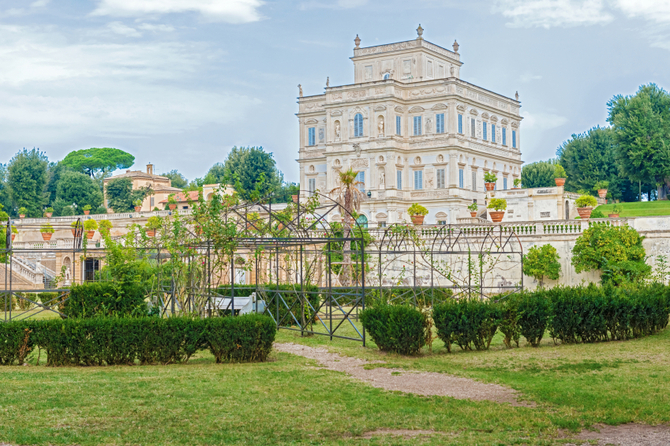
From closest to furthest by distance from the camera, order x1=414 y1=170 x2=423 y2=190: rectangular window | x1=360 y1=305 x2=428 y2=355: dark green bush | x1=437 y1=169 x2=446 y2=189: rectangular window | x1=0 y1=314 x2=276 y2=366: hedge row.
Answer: x1=0 y1=314 x2=276 y2=366: hedge row → x1=360 y1=305 x2=428 y2=355: dark green bush → x1=437 y1=169 x2=446 y2=189: rectangular window → x1=414 y1=170 x2=423 y2=190: rectangular window

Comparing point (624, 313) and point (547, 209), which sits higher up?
point (547, 209)

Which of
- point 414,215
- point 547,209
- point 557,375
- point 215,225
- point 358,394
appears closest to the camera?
point 358,394

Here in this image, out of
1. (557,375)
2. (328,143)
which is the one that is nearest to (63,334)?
(557,375)

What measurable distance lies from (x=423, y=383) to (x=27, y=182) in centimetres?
6909

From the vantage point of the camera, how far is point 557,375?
11.7 m

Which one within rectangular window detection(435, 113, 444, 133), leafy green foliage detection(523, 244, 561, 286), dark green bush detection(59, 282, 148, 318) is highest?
rectangular window detection(435, 113, 444, 133)

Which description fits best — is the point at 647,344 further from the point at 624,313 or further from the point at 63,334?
the point at 63,334

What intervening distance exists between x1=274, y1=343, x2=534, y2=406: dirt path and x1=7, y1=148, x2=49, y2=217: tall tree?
66.0 meters

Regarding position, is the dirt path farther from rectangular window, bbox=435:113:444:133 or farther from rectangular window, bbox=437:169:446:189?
rectangular window, bbox=435:113:444:133

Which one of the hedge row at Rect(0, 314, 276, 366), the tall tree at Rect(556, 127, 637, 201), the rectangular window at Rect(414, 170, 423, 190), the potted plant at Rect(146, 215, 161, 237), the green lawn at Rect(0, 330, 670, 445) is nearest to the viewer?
the green lawn at Rect(0, 330, 670, 445)

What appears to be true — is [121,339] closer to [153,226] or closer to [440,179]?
[153,226]

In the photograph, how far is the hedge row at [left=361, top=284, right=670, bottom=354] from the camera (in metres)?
14.0

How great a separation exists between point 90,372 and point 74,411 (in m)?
2.90

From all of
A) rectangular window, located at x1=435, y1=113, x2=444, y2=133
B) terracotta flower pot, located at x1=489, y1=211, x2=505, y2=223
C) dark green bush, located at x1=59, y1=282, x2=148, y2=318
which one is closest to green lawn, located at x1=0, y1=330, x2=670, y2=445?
dark green bush, located at x1=59, y1=282, x2=148, y2=318
